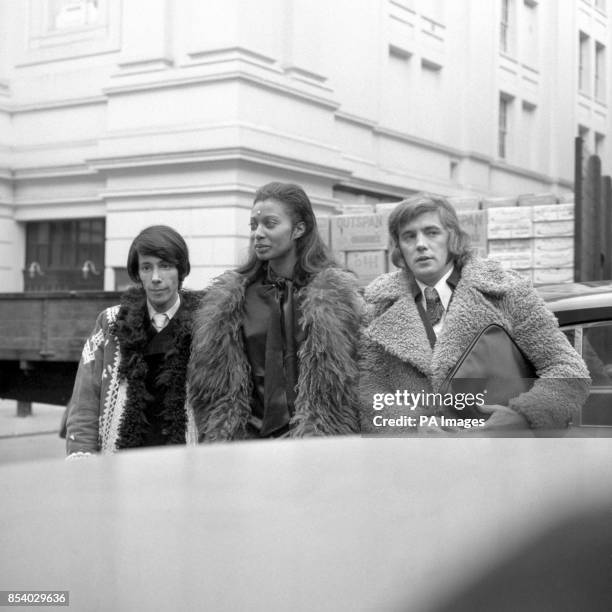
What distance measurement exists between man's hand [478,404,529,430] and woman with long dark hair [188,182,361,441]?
1.96 feet

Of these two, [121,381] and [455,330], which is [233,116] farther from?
[455,330]

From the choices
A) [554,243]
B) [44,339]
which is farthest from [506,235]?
[44,339]

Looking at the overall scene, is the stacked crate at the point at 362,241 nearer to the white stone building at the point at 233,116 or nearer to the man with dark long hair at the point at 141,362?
the white stone building at the point at 233,116

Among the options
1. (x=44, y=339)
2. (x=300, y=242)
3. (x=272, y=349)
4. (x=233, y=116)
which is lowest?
(x=44, y=339)

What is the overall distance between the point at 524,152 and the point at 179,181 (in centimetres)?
569

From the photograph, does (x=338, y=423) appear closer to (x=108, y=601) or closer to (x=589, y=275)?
(x=108, y=601)

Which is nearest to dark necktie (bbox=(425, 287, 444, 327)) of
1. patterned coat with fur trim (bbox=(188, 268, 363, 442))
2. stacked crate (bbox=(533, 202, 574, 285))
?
patterned coat with fur trim (bbox=(188, 268, 363, 442))

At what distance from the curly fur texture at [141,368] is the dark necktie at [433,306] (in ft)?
2.20

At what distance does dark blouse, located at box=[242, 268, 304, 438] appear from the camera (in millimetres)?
2549

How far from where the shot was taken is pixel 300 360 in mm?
2590

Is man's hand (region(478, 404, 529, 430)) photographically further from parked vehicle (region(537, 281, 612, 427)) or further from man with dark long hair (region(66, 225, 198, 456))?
man with dark long hair (region(66, 225, 198, 456))

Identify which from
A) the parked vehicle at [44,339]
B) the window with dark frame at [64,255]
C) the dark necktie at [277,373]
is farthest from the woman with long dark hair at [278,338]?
the window with dark frame at [64,255]

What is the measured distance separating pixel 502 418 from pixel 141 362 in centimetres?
132

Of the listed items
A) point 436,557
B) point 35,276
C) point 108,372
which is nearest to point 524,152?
point 35,276
